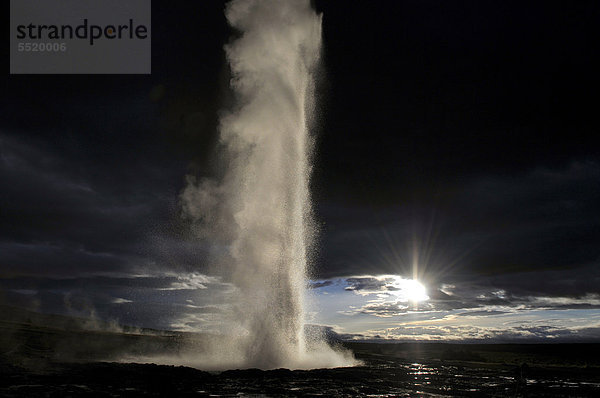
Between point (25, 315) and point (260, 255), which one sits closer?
point (260, 255)

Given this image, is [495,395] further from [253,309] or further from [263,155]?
[263,155]

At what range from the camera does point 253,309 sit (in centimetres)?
3925

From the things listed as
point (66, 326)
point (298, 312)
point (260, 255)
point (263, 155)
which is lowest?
point (66, 326)

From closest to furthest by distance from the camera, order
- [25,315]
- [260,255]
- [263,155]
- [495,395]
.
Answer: [495,395], [260,255], [263,155], [25,315]

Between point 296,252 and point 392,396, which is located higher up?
point 296,252

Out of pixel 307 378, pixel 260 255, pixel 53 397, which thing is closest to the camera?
→ pixel 53 397

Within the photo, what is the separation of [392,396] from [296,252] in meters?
17.4

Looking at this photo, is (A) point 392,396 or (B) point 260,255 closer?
(A) point 392,396

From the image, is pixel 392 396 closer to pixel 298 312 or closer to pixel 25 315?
pixel 298 312

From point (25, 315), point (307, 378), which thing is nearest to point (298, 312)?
point (307, 378)

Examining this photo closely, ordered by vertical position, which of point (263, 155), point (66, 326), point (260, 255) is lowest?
point (66, 326)

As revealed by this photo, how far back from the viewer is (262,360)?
38.2 metres

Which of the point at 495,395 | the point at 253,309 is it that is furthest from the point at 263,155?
the point at 495,395

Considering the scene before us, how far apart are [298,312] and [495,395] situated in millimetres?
17100
